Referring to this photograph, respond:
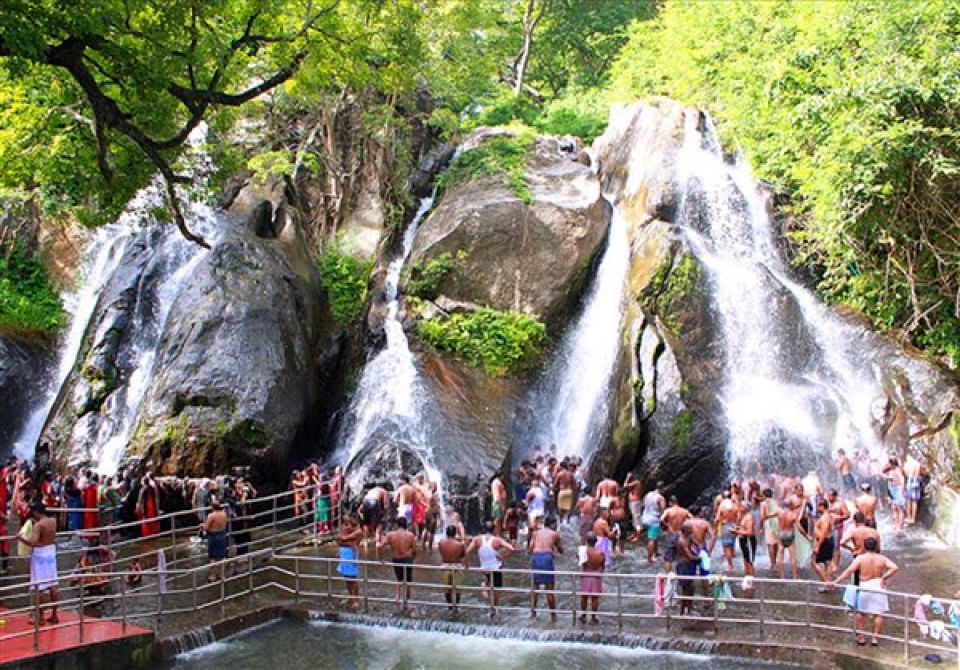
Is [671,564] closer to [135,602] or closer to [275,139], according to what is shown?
[135,602]

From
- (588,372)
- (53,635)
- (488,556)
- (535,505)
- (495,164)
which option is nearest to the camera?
(53,635)

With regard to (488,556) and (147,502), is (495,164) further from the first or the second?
(488,556)

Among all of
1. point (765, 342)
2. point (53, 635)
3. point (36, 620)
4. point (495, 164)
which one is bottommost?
point (53, 635)

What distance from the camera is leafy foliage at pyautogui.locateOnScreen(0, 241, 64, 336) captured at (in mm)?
23672

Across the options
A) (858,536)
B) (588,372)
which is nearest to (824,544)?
(858,536)

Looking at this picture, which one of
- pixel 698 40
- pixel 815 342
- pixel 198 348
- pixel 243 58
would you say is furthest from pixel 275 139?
pixel 815 342

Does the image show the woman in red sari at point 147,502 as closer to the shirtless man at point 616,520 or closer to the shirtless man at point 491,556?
the shirtless man at point 491,556

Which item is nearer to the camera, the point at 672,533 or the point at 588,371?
the point at 672,533

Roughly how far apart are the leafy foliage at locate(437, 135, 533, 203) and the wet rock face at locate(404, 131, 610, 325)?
40.5 inches

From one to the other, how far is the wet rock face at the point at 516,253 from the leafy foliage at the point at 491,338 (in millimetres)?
656

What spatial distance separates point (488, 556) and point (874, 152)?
547 inches

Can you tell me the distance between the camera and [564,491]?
1650 cm

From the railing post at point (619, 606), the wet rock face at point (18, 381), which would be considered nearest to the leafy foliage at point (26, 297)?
the wet rock face at point (18, 381)

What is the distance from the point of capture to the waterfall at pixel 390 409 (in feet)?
59.6
